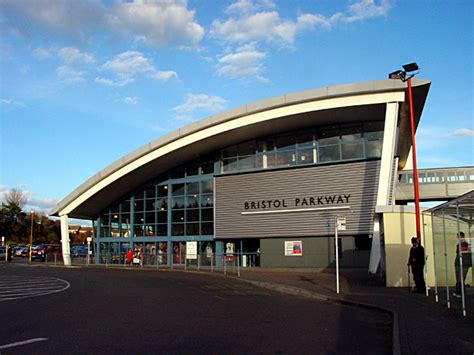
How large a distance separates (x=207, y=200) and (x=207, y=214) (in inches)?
35.5

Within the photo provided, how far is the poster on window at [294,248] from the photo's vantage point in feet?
91.6

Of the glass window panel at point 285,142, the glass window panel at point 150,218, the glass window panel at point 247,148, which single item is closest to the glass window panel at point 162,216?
the glass window panel at point 150,218

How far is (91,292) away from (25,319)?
19.6 feet

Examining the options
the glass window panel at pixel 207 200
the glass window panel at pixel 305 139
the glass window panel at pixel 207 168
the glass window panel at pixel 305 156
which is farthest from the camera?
the glass window panel at pixel 207 168

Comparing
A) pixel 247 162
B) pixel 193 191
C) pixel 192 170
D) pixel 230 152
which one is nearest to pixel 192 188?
pixel 193 191

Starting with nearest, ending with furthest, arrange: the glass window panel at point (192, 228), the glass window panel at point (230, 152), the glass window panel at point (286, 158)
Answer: the glass window panel at point (286, 158) → the glass window panel at point (230, 152) → the glass window panel at point (192, 228)

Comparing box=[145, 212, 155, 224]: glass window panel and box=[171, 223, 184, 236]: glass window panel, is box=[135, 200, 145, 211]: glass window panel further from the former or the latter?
box=[171, 223, 184, 236]: glass window panel

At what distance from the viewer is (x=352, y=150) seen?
2700cm

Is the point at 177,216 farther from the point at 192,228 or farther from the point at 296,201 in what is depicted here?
the point at 296,201

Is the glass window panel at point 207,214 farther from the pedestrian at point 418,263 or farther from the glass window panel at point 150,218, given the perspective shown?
the pedestrian at point 418,263

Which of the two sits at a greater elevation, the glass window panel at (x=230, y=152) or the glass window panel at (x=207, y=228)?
the glass window panel at (x=230, y=152)

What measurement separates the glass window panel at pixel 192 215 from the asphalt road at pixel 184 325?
16.7m

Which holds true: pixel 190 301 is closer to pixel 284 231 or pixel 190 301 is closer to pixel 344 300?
pixel 344 300

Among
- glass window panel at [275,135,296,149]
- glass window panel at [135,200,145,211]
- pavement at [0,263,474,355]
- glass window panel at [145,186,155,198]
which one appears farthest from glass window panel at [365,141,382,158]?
glass window panel at [135,200,145,211]
